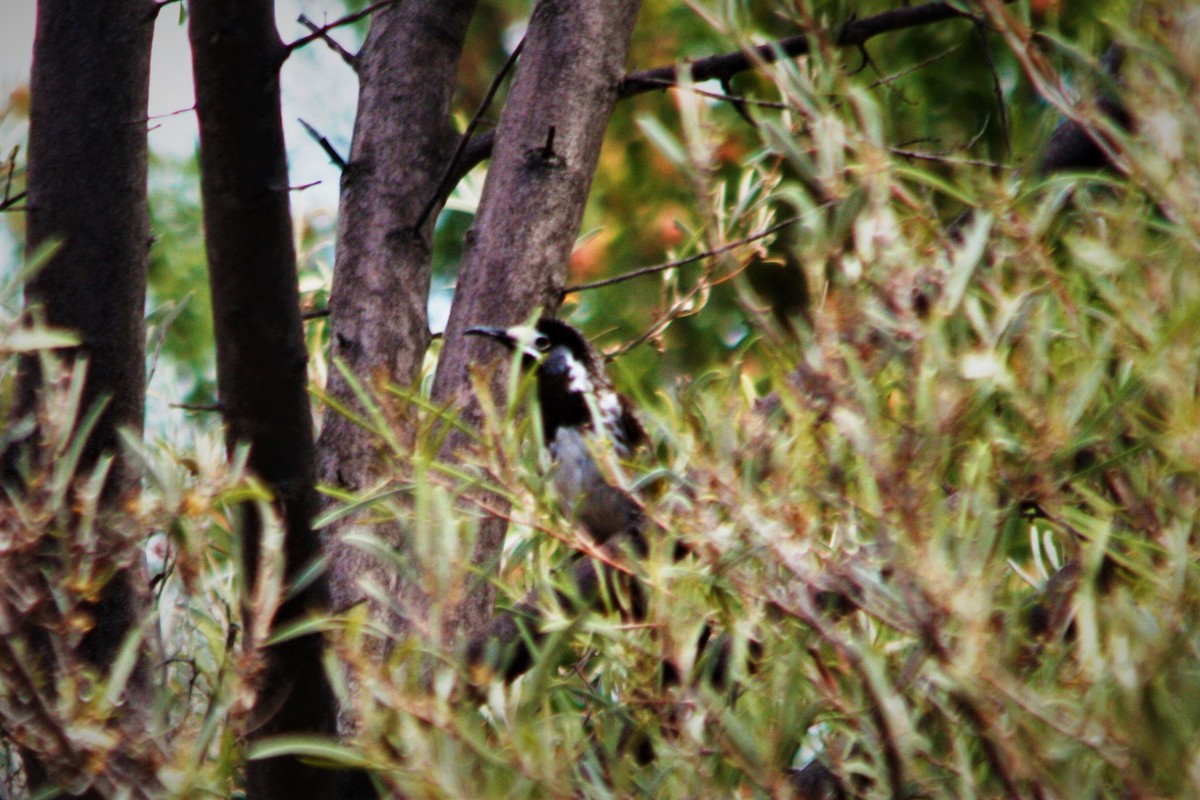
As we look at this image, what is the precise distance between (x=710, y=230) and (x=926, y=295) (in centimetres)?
20

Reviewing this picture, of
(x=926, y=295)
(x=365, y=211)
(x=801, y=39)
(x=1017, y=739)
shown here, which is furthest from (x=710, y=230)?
(x=365, y=211)

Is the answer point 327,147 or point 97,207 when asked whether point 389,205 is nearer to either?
point 327,147

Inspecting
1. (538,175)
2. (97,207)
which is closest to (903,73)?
(538,175)

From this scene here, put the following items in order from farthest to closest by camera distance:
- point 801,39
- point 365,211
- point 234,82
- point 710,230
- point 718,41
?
1. point 718,41
2. point 365,211
3. point 801,39
4. point 234,82
5. point 710,230

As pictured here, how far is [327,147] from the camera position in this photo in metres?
2.97

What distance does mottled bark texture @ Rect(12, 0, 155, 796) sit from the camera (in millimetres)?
1863

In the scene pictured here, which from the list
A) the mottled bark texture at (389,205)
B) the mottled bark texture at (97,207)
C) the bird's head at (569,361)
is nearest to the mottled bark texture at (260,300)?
the mottled bark texture at (97,207)

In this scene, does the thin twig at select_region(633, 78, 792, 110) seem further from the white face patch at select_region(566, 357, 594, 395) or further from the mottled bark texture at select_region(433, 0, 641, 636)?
the white face patch at select_region(566, 357, 594, 395)

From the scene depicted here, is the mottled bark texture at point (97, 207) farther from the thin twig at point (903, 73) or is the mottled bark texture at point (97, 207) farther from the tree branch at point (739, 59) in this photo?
the thin twig at point (903, 73)

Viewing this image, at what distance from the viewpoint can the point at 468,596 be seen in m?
2.47

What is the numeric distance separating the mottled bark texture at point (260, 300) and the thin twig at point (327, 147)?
1.13 meters

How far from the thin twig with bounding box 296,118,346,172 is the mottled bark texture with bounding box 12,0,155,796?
87 cm

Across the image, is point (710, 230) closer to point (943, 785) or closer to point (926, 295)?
point (926, 295)

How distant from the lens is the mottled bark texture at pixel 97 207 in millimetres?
1863
